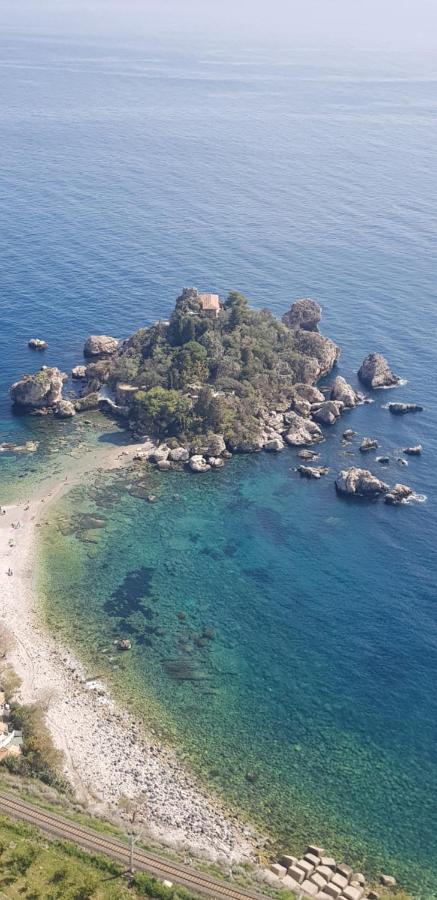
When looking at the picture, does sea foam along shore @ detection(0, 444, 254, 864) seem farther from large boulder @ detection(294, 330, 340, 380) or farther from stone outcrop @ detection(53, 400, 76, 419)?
large boulder @ detection(294, 330, 340, 380)

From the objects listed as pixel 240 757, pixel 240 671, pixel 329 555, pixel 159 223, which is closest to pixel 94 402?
pixel 329 555

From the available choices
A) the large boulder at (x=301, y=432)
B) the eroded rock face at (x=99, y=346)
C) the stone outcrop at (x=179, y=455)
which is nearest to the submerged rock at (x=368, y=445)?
the large boulder at (x=301, y=432)

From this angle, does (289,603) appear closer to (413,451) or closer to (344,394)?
(413,451)

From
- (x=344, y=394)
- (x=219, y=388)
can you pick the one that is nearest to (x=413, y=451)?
(x=344, y=394)

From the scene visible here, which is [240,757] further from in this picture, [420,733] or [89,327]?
[89,327]

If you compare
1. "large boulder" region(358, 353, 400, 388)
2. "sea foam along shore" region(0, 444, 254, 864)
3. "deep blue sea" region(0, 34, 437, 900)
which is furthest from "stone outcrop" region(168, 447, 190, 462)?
"large boulder" region(358, 353, 400, 388)
